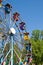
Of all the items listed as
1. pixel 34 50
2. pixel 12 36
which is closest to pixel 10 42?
pixel 12 36

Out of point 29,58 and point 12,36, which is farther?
point 29,58

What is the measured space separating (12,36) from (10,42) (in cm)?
32

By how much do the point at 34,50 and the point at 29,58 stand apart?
25.6 m

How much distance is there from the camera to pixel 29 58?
51.2 feet

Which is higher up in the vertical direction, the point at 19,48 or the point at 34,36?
the point at 34,36

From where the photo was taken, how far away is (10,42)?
47.2 ft

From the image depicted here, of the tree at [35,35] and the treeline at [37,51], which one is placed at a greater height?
the tree at [35,35]

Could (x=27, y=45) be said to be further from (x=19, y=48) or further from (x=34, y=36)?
(x=34, y=36)

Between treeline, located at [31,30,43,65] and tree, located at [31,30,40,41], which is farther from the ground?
tree, located at [31,30,40,41]

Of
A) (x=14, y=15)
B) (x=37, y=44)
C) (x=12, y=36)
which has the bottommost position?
(x=12, y=36)

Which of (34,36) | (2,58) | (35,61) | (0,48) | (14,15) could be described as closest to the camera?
(2,58)

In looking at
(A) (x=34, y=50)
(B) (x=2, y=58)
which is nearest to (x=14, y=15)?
(B) (x=2, y=58)

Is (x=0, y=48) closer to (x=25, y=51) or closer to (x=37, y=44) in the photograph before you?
(x=25, y=51)

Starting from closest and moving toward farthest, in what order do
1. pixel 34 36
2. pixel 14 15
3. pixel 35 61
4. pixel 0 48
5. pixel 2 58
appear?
pixel 2 58 → pixel 0 48 → pixel 14 15 → pixel 35 61 → pixel 34 36
